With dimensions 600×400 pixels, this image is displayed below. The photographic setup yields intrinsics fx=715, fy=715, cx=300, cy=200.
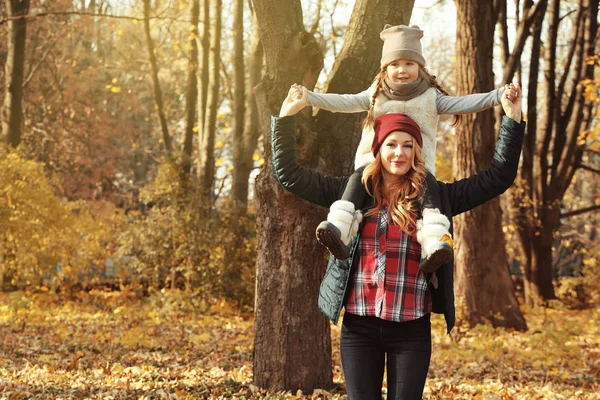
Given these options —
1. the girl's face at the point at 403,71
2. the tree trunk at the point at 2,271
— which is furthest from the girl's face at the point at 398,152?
the tree trunk at the point at 2,271

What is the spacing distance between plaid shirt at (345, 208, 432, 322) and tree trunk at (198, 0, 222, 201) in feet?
32.4

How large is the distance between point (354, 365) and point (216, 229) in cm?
894

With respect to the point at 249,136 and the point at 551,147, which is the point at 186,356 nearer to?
the point at 249,136

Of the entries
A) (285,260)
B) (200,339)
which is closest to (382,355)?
(285,260)

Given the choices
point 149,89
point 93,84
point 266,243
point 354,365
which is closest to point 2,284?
point 266,243

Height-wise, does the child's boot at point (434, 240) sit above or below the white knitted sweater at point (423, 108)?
below

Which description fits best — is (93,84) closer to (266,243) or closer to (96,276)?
(96,276)

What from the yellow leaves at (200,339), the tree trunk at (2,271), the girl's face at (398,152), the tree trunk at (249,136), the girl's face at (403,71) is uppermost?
the tree trunk at (249,136)

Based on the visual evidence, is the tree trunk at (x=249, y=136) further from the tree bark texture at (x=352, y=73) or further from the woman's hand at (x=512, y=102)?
the woman's hand at (x=512, y=102)

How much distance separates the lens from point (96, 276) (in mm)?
14156

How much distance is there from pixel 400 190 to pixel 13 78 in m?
12.3

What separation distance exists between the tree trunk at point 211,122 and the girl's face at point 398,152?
9856 mm

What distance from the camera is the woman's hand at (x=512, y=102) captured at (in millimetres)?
3406

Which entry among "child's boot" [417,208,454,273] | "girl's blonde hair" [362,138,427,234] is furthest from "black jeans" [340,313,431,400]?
"girl's blonde hair" [362,138,427,234]
